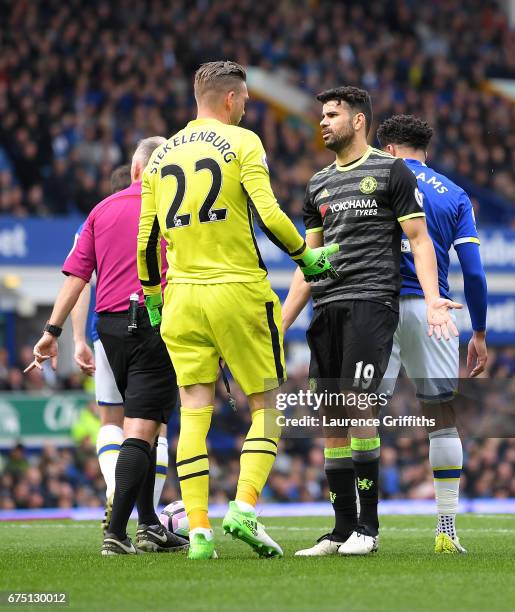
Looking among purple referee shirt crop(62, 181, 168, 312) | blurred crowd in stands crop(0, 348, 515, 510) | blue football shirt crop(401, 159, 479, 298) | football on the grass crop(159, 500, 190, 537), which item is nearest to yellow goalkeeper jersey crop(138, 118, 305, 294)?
purple referee shirt crop(62, 181, 168, 312)

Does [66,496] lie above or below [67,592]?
below

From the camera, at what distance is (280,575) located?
503cm

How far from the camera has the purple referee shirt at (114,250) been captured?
6656 millimetres

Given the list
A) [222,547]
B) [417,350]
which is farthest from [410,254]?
[222,547]

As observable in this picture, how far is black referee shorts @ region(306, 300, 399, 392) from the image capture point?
19.7 feet

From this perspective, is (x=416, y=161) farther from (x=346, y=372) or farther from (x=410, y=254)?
(x=346, y=372)

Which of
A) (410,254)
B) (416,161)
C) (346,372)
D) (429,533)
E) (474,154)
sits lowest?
(429,533)

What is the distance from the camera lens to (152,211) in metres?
5.90

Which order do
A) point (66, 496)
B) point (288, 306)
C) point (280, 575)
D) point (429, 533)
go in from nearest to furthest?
1. point (280, 575)
2. point (288, 306)
3. point (429, 533)
4. point (66, 496)

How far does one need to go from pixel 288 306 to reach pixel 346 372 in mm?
609

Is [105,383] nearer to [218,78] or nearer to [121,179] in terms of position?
[121,179]

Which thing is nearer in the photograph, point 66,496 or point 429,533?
point 429,533

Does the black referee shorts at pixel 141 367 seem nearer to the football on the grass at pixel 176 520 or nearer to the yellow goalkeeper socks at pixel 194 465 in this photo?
the yellow goalkeeper socks at pixel 194 465

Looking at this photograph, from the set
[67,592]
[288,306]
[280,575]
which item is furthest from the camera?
[288,306]
